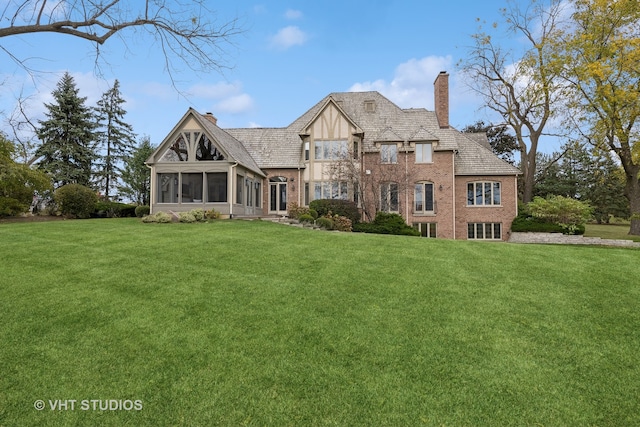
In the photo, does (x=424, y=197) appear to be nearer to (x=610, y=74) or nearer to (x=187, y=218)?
(x=610, y=74)

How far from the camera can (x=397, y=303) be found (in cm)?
620

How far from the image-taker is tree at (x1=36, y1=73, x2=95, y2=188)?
32.9 m

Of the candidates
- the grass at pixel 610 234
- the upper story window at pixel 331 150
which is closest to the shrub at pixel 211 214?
the upper story window at pixel 331 150

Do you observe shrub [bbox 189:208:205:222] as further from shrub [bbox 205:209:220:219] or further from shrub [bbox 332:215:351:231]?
shrub [bbox 332:215:351:231]

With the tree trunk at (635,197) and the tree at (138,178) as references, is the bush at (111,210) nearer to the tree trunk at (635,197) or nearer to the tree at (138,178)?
the tree at (138,178)

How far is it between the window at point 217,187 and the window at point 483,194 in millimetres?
15612

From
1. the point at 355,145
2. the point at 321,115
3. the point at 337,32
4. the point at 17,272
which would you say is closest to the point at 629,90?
the point at 355,145

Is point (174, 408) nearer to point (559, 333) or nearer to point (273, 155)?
point (559, 333)

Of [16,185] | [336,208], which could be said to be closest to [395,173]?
[336,208]

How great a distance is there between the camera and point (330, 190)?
78.8ft

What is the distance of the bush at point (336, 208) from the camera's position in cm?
2116

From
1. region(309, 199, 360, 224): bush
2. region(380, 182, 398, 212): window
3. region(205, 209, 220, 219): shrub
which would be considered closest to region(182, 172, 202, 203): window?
region(205, 209, 220, 219): shrub

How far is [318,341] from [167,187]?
1852 centimetres

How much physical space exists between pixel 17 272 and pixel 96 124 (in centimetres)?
3342
